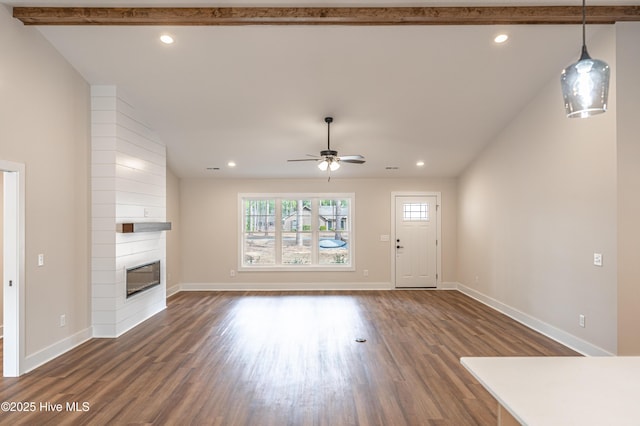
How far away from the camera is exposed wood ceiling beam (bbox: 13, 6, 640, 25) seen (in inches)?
134

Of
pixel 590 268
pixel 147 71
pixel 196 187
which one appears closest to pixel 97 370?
pixel 147 71

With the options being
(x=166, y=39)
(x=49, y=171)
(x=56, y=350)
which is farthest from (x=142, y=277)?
(x=166, y=39)

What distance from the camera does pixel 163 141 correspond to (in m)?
5.96

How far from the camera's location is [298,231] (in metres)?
7.91

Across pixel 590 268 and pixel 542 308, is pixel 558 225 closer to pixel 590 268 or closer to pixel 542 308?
pixel 590 268

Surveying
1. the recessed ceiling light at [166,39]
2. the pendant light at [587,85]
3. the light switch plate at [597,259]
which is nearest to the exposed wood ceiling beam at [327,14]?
the recessed ceiling light at [166,39]

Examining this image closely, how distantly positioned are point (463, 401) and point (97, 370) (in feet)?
11.6

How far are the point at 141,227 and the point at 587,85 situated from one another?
202 inches

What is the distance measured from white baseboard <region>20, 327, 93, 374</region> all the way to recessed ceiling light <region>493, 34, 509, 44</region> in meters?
5.97

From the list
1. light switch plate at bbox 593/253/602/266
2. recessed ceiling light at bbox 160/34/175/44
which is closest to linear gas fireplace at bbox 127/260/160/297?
recessed ceiling light at bbox 160/34/175/44

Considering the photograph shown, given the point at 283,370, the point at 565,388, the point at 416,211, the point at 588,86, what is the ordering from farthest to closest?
the point at 416,211, the point at 283,370, the point at 588,86, the point at 565,388

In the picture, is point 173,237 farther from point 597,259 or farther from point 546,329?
point 597,259

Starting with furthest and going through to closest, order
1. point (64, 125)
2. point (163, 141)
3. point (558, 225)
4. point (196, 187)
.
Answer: point (196, 187)
point (163, 141)
point (558, 225)
point (64, 125)

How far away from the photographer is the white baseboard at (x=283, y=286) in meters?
7.62
